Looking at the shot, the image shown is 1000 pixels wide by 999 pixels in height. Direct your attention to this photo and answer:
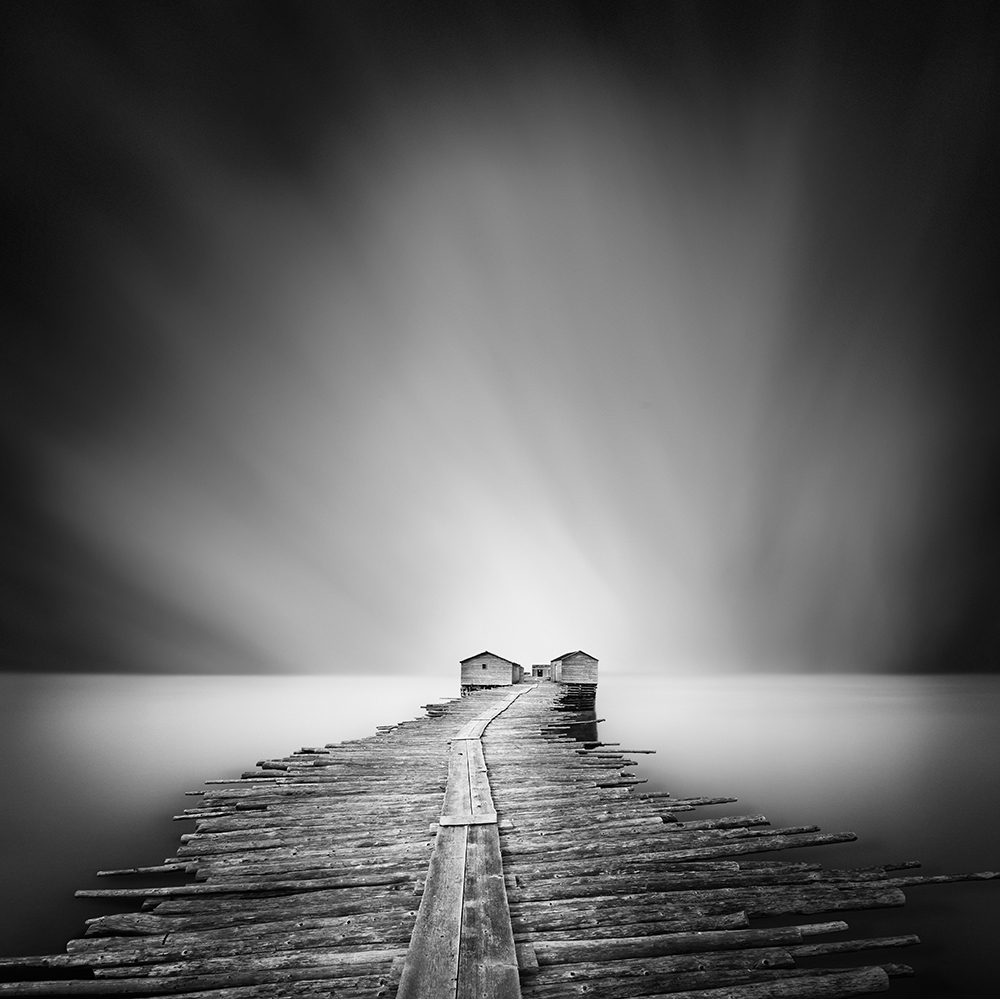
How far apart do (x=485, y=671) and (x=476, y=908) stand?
47498mm

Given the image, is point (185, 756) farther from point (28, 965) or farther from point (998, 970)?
point (998, 970)

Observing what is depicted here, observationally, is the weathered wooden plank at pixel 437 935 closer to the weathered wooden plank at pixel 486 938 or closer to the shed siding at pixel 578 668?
the weathered wooden plank at pixel 486 938

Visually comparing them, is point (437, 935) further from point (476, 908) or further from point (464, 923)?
point (476, 908)

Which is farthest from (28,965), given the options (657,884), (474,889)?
(657,884)

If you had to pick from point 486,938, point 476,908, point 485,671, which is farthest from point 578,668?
point 486,938

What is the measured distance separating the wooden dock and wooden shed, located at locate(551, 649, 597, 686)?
3772 cm

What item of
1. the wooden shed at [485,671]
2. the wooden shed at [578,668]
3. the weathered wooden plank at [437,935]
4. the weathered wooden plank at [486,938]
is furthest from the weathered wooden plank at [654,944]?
the wooden shed at [485,671]

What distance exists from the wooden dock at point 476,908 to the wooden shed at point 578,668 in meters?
37.7

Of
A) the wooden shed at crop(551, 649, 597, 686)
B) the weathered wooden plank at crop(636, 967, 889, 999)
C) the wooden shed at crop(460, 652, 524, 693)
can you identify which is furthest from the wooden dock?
the wooden shed at crop(460, 652, 524, 693)

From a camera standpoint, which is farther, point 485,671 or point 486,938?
point 485,671

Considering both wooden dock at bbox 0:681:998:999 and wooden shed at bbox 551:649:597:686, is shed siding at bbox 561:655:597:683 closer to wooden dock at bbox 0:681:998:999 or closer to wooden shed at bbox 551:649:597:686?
wooden shed at bbox 551:649:597:686

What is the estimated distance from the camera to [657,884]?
19.5ft

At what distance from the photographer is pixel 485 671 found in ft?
168

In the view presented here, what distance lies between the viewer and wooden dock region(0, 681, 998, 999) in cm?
424
